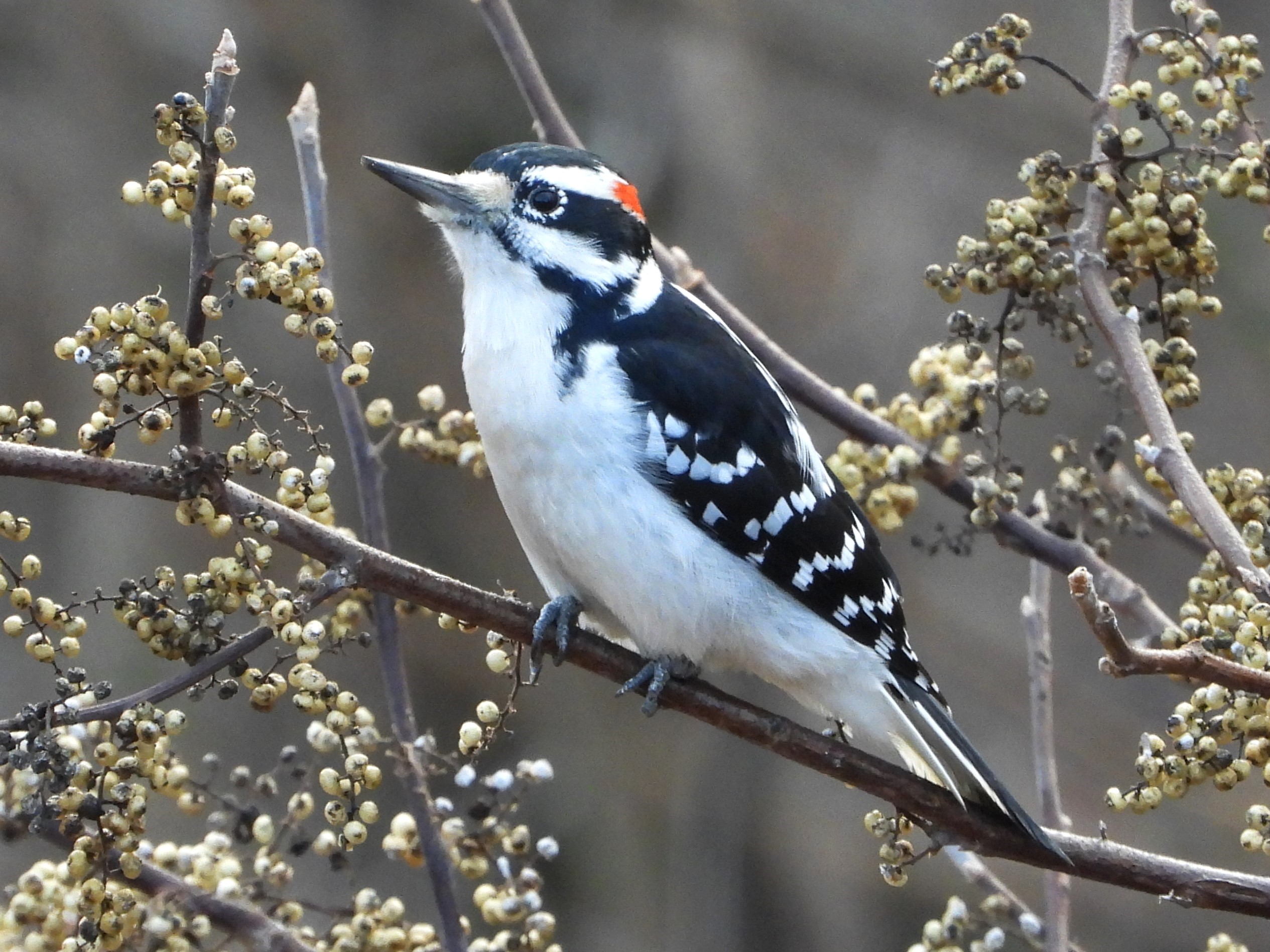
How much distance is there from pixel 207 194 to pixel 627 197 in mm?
912

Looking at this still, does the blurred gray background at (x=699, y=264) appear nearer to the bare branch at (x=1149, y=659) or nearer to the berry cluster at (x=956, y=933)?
the berry cluster at (x=956, y=933)

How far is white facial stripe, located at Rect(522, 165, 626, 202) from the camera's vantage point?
5.80 feet

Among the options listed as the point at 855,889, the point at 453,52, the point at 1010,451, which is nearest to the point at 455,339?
the point at 453,52

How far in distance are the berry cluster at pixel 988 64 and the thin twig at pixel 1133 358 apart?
0.11m

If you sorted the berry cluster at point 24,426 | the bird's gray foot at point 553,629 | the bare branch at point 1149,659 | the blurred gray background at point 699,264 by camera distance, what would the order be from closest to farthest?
the bare branch at point 1149,659 < the berry cluster at point 24,426 < the bird's gray foot at point 553,629 < the blurred gray background at point 699,264

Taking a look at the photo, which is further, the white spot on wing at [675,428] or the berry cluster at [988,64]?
the white spot on wing at [675,428]

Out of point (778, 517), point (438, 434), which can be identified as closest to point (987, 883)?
point (778, 517)

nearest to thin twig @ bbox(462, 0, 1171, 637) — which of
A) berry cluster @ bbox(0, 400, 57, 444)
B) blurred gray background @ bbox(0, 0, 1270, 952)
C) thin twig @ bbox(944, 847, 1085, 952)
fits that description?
thin twig @ bbox(944, 847, 1085, 952)

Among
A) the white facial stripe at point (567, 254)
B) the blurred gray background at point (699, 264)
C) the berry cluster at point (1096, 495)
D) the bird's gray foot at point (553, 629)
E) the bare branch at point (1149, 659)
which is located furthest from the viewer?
the blurred gray background at point (699, 264)

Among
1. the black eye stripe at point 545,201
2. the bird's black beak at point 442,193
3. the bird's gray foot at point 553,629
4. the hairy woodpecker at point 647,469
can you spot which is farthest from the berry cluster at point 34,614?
the black eye stripe at point 545,201

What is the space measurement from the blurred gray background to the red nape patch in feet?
6.07

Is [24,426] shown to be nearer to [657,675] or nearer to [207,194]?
[207,194]

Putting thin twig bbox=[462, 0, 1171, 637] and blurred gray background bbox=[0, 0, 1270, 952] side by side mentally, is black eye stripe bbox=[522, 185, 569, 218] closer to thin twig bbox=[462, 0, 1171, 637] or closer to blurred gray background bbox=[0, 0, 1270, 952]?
thin twig bbox=[462, 0, 1171, 637]

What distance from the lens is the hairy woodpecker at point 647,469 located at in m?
1.67
